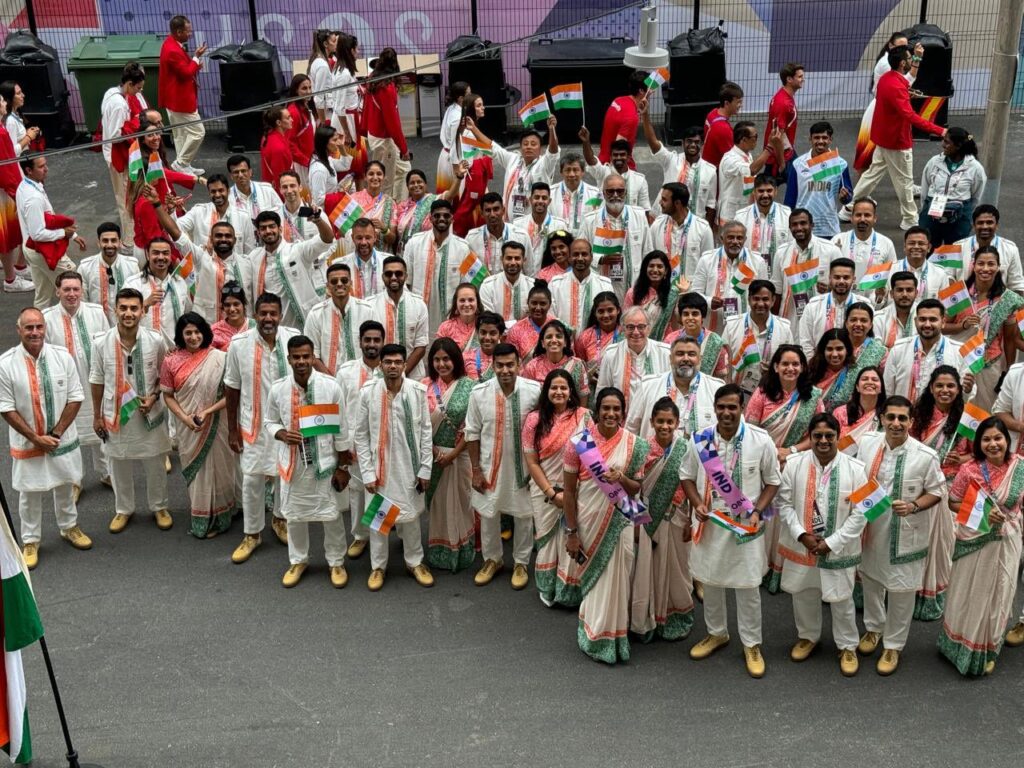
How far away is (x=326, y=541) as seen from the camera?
8312mm

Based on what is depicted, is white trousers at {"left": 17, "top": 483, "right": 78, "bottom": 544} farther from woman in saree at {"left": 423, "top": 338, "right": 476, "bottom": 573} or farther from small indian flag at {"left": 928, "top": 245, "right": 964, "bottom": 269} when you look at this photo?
small indian flag at {"left": 928, "top": 245, "right": 964, "bottom": 269}

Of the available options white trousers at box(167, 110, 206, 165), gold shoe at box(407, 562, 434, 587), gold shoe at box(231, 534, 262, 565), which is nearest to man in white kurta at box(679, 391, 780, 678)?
gold shoe at box(407, 562, 434, 587)

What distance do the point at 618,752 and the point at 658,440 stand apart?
Answer: 167 centimetres

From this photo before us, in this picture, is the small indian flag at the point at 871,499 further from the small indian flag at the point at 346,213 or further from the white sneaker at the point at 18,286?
the white sneaker at the point at 18,286

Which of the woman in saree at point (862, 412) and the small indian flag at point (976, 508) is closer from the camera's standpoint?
the small indian flag at point (976, 508)

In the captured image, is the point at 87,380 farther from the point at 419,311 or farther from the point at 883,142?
the point at 883,142

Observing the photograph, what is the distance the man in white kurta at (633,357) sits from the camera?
837 cm

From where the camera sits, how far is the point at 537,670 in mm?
7375

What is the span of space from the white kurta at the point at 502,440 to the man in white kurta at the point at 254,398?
4.27 ft

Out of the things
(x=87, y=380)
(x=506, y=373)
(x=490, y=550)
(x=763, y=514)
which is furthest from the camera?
(x=87, y=380)

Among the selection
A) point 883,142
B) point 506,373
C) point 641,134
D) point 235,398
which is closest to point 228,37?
point 641,134

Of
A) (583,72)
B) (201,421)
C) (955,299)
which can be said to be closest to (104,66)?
(583,72)

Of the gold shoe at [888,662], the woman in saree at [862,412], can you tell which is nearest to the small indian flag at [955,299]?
the woman in saree at [862,412]

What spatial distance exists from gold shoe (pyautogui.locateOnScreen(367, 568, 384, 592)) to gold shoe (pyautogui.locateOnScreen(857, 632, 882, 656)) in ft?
9.22
